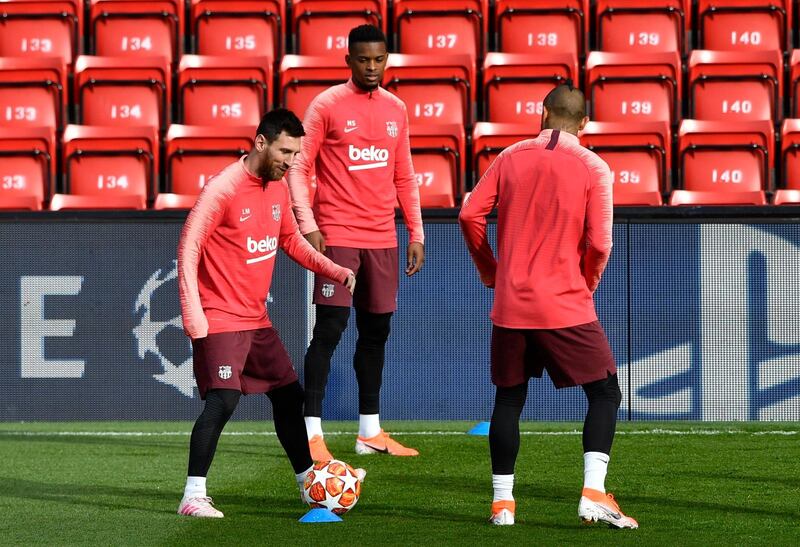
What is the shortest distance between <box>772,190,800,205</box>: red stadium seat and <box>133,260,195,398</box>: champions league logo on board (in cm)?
416

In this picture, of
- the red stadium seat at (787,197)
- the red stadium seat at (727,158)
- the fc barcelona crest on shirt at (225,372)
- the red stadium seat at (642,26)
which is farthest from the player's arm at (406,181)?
the red stadium seat at (642,26)

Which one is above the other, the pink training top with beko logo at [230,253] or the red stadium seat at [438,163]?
the red stadium seat at [438,163]

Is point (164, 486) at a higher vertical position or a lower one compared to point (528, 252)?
lower

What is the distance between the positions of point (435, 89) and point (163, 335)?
3.38 m

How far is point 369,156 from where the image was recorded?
22.9ft

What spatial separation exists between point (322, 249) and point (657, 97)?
200 inches

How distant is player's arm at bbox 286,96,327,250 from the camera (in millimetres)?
6820

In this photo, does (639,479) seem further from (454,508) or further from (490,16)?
(490,16)

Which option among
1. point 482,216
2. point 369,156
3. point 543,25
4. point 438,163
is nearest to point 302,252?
point 482,216

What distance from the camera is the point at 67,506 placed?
5.64 meters

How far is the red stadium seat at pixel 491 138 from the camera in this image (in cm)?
1020

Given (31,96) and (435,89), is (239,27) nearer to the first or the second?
(31,96)

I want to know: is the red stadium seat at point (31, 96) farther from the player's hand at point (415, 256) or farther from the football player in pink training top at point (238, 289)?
the football player in pink training top at point (238, 289)

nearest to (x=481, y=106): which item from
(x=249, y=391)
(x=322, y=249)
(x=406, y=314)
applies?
(x=406, y=314)
